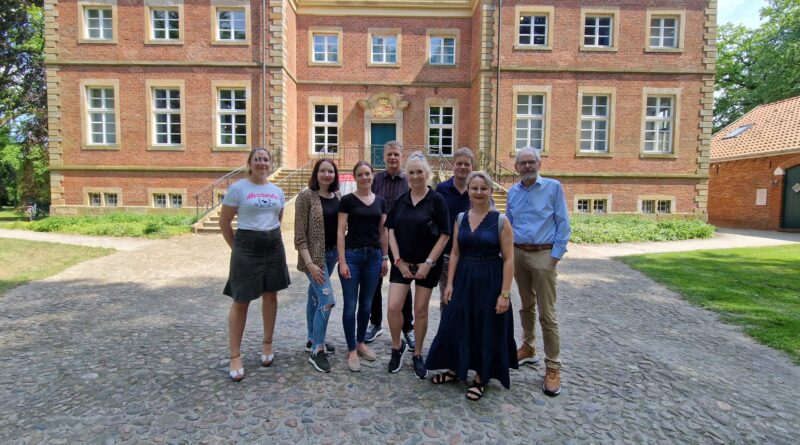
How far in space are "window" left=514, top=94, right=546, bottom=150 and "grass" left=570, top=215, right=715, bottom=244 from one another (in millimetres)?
3624

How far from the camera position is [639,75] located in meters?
16.8

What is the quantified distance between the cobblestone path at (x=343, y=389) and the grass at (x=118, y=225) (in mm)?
→ 7537

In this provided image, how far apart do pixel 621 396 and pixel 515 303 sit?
2.72 meters

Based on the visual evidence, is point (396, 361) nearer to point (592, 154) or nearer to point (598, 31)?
point (592, 154)

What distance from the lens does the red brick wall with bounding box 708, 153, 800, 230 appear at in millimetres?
17844

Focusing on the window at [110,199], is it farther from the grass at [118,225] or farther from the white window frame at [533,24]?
the white window frame at [533,24]

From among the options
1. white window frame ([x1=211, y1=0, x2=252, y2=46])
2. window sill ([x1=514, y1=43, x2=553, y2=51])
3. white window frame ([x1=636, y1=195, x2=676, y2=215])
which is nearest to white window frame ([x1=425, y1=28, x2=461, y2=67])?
window sill ([x1=514, y1=43, x2=553, y2=51])

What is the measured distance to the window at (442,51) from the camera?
1861 centimetres

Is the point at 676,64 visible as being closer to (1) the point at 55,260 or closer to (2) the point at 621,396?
(2) the point at 621,396

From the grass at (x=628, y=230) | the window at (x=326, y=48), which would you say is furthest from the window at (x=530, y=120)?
the window at (x=326, y=48)

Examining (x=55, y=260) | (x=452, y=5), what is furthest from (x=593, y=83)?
(x=55, y=260)

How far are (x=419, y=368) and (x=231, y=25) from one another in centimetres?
1725

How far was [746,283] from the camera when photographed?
7332 millimetres

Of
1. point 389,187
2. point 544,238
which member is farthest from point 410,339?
point 544,238
